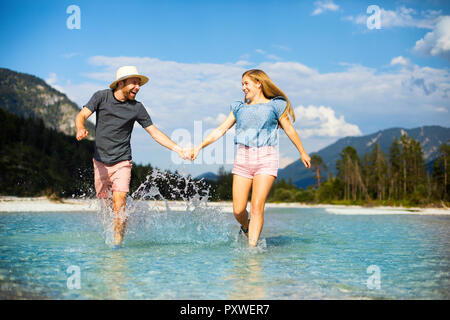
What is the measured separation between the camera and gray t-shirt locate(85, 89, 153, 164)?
19.5 ft

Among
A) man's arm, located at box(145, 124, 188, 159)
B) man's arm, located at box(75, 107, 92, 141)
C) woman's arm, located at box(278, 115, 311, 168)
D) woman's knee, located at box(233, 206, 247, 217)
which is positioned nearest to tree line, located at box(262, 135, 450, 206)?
woman's arm, located at box(278, 115, 311, 168)

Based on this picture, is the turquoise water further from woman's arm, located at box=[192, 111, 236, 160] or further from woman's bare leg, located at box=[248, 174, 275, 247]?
woman's arm, located at box=[192, 111, 236, 160]

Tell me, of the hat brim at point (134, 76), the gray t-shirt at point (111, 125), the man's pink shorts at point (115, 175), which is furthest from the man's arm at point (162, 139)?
the hat brim at point (134, 76)

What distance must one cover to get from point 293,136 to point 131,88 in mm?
2474

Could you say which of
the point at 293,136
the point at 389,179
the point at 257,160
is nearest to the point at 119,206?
the point at 257,160

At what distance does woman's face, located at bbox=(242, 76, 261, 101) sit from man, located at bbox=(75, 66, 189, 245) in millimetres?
1474

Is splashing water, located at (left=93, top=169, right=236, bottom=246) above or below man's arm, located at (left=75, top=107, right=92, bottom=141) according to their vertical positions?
below

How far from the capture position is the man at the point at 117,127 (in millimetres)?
5953

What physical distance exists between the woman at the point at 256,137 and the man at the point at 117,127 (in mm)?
1183

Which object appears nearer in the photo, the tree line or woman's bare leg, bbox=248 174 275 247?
woman's bare leg, bbox=248 174 275 247

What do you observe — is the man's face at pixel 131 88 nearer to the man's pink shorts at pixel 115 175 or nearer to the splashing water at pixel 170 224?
the man's pink shorts at pixel 115 175

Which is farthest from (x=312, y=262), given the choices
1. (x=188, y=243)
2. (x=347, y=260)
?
(x=188, y=243)

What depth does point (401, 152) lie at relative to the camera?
258ft

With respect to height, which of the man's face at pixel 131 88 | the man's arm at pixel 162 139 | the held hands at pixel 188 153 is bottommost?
the held hands at pixel 188 153
